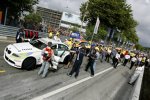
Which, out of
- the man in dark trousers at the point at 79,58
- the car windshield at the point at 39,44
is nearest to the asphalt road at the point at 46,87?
the man in dark trousers at the point at 79,58

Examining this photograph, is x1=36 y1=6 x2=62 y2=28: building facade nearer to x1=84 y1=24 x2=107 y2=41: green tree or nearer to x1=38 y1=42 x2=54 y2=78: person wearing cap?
x1=84 y1=24 x2=107 y2=41: green tree

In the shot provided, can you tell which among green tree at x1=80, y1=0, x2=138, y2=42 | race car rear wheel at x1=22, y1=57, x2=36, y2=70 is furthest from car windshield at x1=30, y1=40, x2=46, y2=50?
green tree at x1=80, y1=0, x2=138, y2=42

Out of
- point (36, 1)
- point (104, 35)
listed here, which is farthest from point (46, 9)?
point (36, 1)

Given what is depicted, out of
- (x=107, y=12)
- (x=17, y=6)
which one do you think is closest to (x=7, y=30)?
(x=17, y=6)

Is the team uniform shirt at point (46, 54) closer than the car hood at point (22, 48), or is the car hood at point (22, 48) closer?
the team uniform shirt at point (46, 54)

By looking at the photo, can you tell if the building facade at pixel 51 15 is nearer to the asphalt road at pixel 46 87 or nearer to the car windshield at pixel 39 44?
the car windshield at pixel 39 44

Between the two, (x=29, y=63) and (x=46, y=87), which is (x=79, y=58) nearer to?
(x=29, y=63)

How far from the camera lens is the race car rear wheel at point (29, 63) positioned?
10.2 m

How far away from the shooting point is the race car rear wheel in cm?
1018

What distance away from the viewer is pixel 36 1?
2788 cm

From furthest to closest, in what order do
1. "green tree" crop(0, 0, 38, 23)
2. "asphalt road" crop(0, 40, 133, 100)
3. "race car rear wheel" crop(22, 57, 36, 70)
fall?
1. "green tree" crop(0, 0, 38, 23)
2. "race car rear wheel" crop(22, 57, 36, 70)
3. "asphalt road" crop(0, 40, 133, 100)

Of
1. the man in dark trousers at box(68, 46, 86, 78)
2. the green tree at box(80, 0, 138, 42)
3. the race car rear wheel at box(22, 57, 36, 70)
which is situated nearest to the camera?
the race car rear wheel at box(22, 57, 36, 70)

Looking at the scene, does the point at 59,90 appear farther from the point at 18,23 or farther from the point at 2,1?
the point at 2,1

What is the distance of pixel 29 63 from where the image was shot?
10.4 meters
